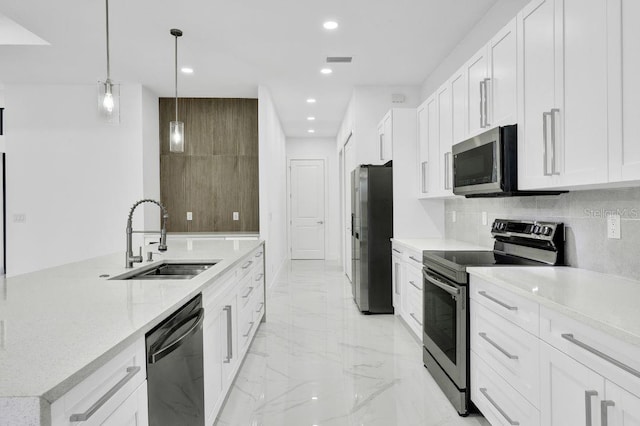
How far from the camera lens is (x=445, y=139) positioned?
345cm

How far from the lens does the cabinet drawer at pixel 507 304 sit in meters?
1.62

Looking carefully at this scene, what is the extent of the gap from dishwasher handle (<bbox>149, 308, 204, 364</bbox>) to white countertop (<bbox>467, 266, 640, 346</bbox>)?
134 cm

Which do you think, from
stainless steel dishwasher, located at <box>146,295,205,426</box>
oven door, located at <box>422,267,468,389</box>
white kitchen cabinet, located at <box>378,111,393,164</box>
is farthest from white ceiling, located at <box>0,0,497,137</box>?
stainless steel dishwasher, located at <box>146,295,205,426</box>

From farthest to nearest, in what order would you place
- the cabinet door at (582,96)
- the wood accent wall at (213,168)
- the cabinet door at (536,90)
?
the wood accent wall at (213,168) < the cabinet door at (536,90) < the cabinet door at (582,96)

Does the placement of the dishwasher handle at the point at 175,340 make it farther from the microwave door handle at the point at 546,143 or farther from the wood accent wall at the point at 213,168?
the wood accent wall at the point at 213,168

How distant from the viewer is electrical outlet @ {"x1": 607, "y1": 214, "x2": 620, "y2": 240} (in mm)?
1893

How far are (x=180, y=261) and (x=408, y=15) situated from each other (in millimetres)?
2702

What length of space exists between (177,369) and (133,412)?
340mm

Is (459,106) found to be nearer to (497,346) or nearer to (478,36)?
(478,36)

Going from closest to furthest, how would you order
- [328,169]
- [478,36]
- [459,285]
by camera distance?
[459,285]
[478,36]
[328,169]

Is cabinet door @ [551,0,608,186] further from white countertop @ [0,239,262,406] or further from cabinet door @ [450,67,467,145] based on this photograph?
white countertop @ [0,239,262,406]

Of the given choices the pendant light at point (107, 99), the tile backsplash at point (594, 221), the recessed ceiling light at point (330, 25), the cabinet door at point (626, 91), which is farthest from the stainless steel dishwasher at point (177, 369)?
the recessed ceiling light at point (330, 25)

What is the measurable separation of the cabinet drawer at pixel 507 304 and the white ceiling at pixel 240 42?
2.32 meters

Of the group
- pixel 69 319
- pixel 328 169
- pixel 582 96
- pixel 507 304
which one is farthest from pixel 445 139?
pixel 328 169
